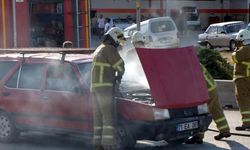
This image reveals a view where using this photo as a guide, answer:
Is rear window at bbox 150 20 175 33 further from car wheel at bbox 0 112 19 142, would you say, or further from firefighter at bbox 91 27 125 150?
firefighter at bbox 91 27 125 150

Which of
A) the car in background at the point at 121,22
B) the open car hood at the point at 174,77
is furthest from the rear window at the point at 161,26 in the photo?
the open car hood at the point at 174,77

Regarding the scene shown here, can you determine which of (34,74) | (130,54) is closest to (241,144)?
(130,54)

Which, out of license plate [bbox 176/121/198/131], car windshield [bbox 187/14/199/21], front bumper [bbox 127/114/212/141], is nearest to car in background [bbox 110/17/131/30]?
car windshield [bbox 187/14/199/21]

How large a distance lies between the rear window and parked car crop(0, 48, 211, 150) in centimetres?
1778

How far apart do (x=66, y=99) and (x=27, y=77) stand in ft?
3.63

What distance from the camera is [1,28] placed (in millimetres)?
21016

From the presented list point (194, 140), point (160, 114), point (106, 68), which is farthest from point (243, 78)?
point (106, 68)

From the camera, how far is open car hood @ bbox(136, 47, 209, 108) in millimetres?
8352

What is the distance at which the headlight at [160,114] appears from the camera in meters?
8.16

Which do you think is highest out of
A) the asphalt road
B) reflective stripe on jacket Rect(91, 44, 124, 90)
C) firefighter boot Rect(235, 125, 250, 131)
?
reflective stripe on jacket Rect(91, 44, 124, 90)

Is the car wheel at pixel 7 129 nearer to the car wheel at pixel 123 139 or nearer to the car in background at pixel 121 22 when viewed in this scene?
the car wheel at pixel 123 139

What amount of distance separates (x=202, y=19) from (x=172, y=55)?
42.7m

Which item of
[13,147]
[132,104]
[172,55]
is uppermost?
[172,55]

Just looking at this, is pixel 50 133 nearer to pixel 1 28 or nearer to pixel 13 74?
pixel 13 74
